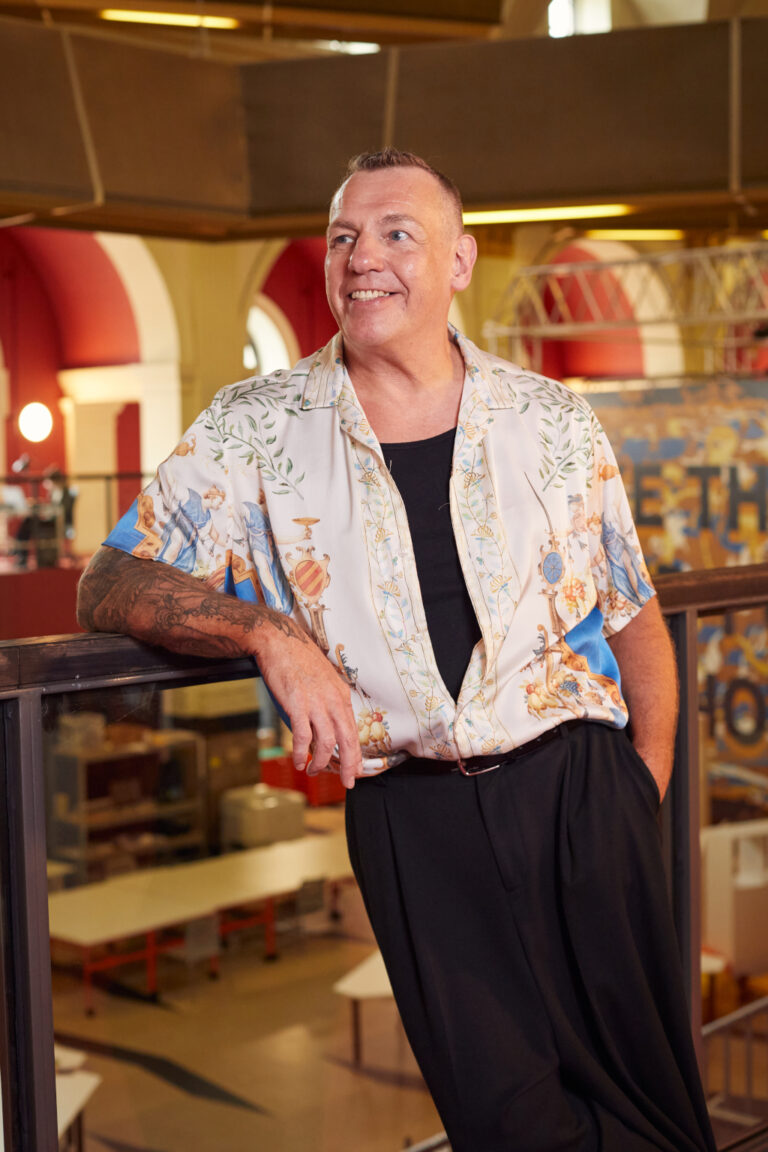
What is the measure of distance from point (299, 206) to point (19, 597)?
360 cm

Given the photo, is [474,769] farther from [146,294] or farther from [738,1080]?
[146,294]

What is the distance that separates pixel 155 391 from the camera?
10766 mm

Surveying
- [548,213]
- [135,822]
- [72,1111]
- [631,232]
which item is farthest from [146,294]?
[72,1111]

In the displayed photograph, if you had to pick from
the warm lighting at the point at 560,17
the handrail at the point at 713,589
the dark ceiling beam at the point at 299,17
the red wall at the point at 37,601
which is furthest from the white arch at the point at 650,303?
the handrail at the point at 713,589

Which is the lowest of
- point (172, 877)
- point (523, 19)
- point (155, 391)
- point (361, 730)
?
point (172, 877)

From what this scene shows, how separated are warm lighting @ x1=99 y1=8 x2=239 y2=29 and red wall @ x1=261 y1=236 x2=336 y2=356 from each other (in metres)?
7.06

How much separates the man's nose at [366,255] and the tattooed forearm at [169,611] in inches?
16.8

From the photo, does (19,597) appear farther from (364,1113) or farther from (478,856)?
(478,856)

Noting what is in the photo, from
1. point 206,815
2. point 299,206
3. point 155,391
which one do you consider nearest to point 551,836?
point 299,206

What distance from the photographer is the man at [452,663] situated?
1479 millimetres

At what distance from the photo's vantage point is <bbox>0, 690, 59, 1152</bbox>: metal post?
1.25 m

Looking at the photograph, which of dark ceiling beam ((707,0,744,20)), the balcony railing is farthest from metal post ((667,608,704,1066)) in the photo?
dark ceiling beam ((707,0,744,20))

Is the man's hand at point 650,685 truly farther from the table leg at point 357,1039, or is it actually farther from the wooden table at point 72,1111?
the table leg at point 357,1039

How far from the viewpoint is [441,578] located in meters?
1.53
